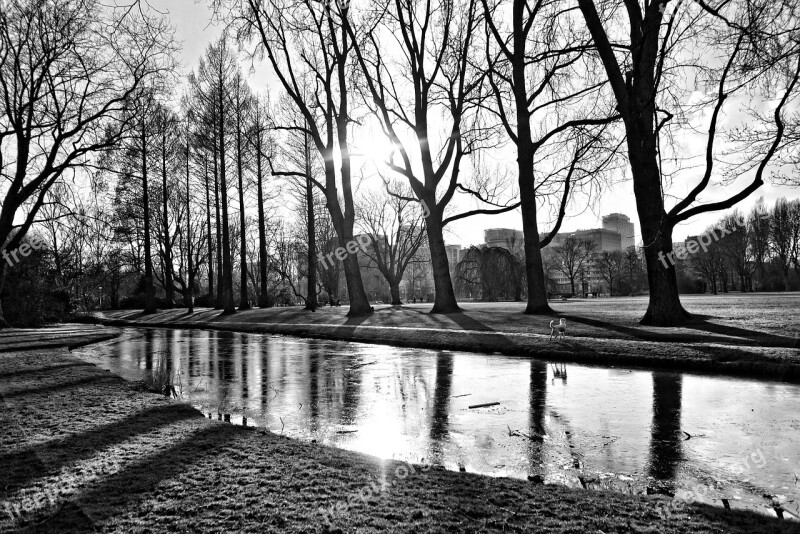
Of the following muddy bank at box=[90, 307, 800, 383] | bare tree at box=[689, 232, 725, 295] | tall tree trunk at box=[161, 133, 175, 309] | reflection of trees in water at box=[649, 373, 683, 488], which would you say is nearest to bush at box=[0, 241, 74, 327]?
tall tree trunk at box=[161, 133, 175, 309]

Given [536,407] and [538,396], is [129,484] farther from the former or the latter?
[538,396]

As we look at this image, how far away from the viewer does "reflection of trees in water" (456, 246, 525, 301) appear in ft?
139

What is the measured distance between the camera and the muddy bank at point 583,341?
9891 mm

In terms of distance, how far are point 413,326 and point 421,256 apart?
48.5m

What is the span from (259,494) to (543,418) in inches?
160

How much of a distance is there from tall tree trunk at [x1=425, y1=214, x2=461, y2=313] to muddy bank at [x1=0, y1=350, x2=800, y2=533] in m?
18.6

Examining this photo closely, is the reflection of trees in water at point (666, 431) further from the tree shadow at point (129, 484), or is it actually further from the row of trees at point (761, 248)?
the row of trees at point (761, 248)

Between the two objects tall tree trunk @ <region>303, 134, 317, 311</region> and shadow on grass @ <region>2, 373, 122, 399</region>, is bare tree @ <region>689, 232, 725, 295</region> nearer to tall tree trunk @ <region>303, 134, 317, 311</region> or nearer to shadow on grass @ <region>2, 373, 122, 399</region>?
tall tree trunk @ <region>303, 134, 317, 311</region>

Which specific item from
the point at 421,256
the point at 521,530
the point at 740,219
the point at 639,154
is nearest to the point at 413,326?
the point at 639,154

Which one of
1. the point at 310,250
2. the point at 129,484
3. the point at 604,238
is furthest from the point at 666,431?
the point at 604,238

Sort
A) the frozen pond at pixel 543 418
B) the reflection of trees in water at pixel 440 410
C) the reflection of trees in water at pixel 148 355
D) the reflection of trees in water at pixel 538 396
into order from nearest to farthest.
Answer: the frozen pond at pixel 543 418 < the reflection of trees in water at pixel 440 410 < the reflection of trees in water at pixel 538 396 < the reflection of trees in water at pixel 148 355

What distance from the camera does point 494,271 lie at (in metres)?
43.5

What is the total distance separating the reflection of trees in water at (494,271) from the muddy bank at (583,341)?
2060 cm

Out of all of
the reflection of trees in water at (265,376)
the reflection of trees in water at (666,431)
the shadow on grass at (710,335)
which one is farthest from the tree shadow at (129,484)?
the shadow on grass at (710,335)
